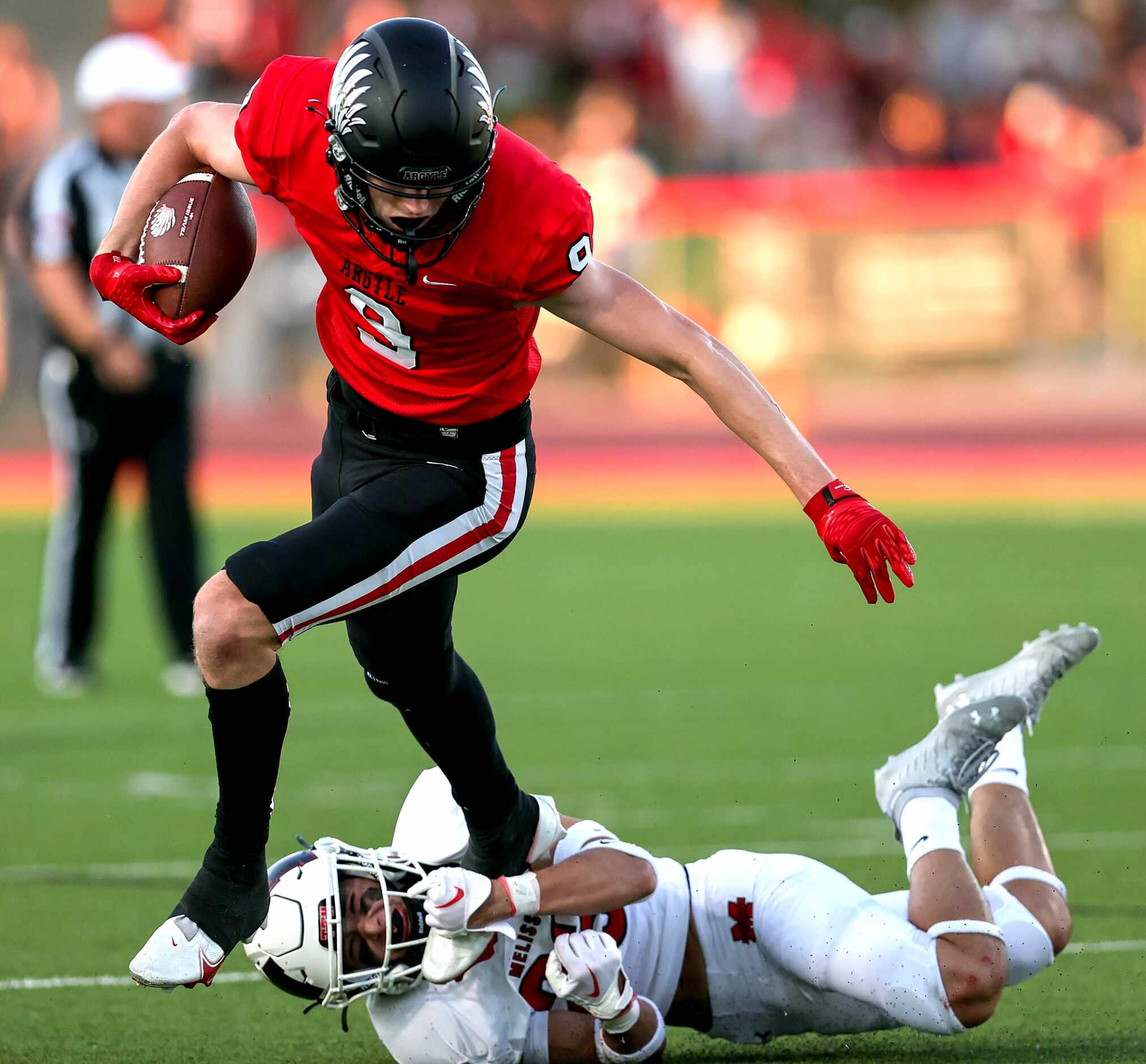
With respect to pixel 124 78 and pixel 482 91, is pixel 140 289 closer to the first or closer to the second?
pixel 482 91

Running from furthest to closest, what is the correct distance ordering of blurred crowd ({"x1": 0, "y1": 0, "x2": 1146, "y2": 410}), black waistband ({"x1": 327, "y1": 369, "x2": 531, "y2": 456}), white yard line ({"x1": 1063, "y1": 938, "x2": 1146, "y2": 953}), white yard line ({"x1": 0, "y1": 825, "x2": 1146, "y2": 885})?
1. blurred crowd ({"x1": 0, "y1": 0, "x2": 1146, "y2": 410})
2. white yard line ({"x1": 0, "y1": 825, "x2": 1146, "y2": 885})
3. white yard line ({"x1": 1063, "y1": 938, "x2": 1146, "y2": 953})
4. black waistband ({"x1": 327, "y1": 369, "x2": 531, "y2": 456})

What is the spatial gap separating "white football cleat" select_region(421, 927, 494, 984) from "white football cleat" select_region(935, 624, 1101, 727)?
1323 mm

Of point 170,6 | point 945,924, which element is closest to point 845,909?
point 945,924

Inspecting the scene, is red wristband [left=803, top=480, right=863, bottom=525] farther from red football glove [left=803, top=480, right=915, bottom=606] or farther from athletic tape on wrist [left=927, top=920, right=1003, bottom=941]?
athletic tape on wrist [left=927, top=920, right=1003, bottom=941]

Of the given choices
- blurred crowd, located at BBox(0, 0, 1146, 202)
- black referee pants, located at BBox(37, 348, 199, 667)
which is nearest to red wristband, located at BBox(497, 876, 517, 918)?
black referee pants, located at BBox(37, 348, 199, 667)

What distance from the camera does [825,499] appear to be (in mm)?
3912

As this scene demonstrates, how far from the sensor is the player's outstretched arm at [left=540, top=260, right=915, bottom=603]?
12.9ft

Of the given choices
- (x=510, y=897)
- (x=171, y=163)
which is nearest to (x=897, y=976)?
(x=510, y=897)

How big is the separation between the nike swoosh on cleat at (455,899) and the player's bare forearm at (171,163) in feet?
5.10

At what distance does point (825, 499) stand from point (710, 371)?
Result: 0.33 metres

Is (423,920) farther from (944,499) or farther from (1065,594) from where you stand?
(944,499)

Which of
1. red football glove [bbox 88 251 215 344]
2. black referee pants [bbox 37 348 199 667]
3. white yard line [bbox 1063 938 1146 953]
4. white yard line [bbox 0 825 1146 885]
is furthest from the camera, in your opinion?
black referee pants [bbox 37 348 199 667]

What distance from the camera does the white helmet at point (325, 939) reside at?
3.83 metres

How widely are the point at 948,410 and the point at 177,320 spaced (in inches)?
479
